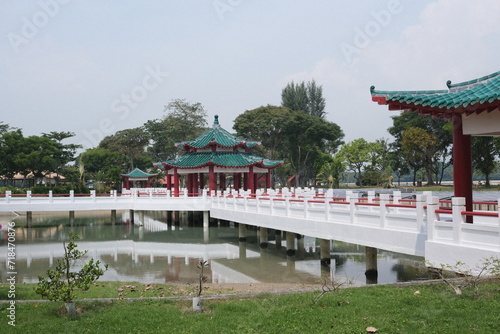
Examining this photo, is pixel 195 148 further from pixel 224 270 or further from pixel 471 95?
pixel 471 95

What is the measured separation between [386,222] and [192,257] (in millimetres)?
11461

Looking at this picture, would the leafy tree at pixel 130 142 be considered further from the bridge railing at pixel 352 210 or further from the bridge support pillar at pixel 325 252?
the bridge support pillar at pixel 325 252

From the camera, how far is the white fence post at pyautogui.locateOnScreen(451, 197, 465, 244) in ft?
31.2

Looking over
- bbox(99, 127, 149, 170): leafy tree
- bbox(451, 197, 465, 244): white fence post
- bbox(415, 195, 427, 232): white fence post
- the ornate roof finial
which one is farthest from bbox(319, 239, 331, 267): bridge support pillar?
bbox(99, 127, 149, 170): leafy tree

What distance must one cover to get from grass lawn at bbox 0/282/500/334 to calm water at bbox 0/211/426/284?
10.9 feet

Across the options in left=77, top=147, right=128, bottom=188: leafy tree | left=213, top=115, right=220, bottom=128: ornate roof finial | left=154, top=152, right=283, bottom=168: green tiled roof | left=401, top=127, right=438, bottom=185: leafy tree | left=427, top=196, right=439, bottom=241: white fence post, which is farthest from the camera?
left=77, top=147, right=128, bottom=188: leafy tree

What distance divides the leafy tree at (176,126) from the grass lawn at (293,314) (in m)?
57.8

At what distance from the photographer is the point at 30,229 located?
108 feet

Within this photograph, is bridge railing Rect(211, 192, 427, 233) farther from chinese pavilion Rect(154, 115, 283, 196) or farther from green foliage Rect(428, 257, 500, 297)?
chinese pavilion Rect(154, 115, 283, 196)

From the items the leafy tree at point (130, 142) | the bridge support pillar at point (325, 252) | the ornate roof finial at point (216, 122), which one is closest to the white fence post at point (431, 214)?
the bridge support pillar at point (325, 252)

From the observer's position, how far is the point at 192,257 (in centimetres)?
2178

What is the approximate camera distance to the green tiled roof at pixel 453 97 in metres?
9.49

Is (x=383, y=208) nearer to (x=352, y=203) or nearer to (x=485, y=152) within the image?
(x=352, y=203)

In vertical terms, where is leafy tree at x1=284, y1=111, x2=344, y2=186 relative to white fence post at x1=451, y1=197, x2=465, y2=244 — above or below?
above
